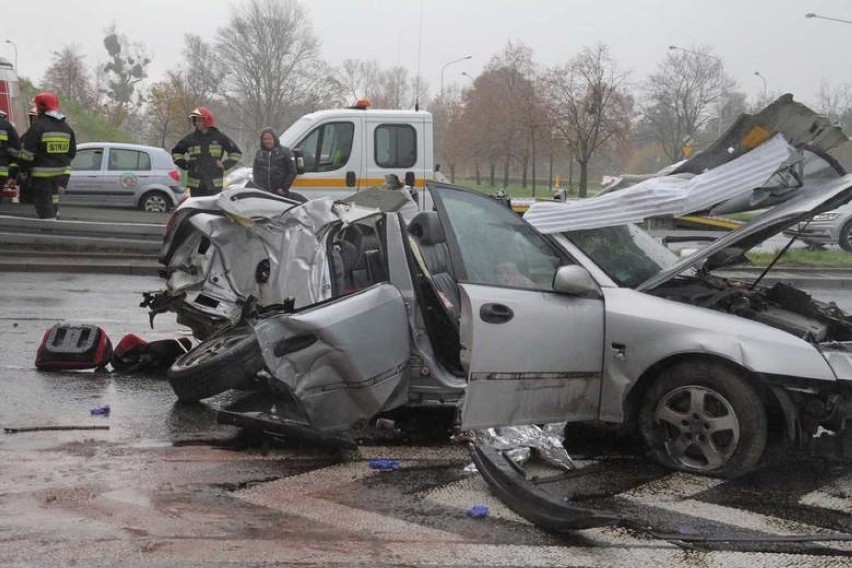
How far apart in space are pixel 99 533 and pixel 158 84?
4926cm

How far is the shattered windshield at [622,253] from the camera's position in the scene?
553 centimetres

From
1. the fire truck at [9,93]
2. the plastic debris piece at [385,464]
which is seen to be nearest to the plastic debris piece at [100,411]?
the plastic debris piece at [385,464]

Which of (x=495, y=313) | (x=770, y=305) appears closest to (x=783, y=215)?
(x=770, y=305)

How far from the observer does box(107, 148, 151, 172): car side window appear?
2097 cm

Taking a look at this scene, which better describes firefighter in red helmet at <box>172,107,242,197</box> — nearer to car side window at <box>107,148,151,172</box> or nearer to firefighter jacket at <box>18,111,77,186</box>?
firefighter jacket at <box>18,111,77,186</box>

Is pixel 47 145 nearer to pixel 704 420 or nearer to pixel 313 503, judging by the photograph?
pixel 313 503

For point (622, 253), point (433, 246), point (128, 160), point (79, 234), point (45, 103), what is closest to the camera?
point (622, 253)

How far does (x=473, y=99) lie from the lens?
46344 millimetres

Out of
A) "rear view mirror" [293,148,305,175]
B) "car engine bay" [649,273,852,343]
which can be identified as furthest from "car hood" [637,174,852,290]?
"rear view mirror" [293,148,305,175]

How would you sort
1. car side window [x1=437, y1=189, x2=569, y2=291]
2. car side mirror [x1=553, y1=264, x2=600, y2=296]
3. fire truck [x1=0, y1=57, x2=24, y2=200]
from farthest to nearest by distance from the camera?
1. fire truck [x1=0, y1=57, x2=24, y2=200]
2. car side window [x1=437, y1=189, x2=569, y2=291]
3. car side mirror [x1=553, y1=264, x2=600, y2=296]

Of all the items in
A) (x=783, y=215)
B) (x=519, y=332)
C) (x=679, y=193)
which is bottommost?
(x=519, y=332)

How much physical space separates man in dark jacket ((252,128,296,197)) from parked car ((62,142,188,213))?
26.9 feet

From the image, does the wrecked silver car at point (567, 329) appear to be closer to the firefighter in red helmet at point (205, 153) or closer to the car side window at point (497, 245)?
the car side window at point (497, 245)

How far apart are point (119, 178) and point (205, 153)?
7.48 metres
